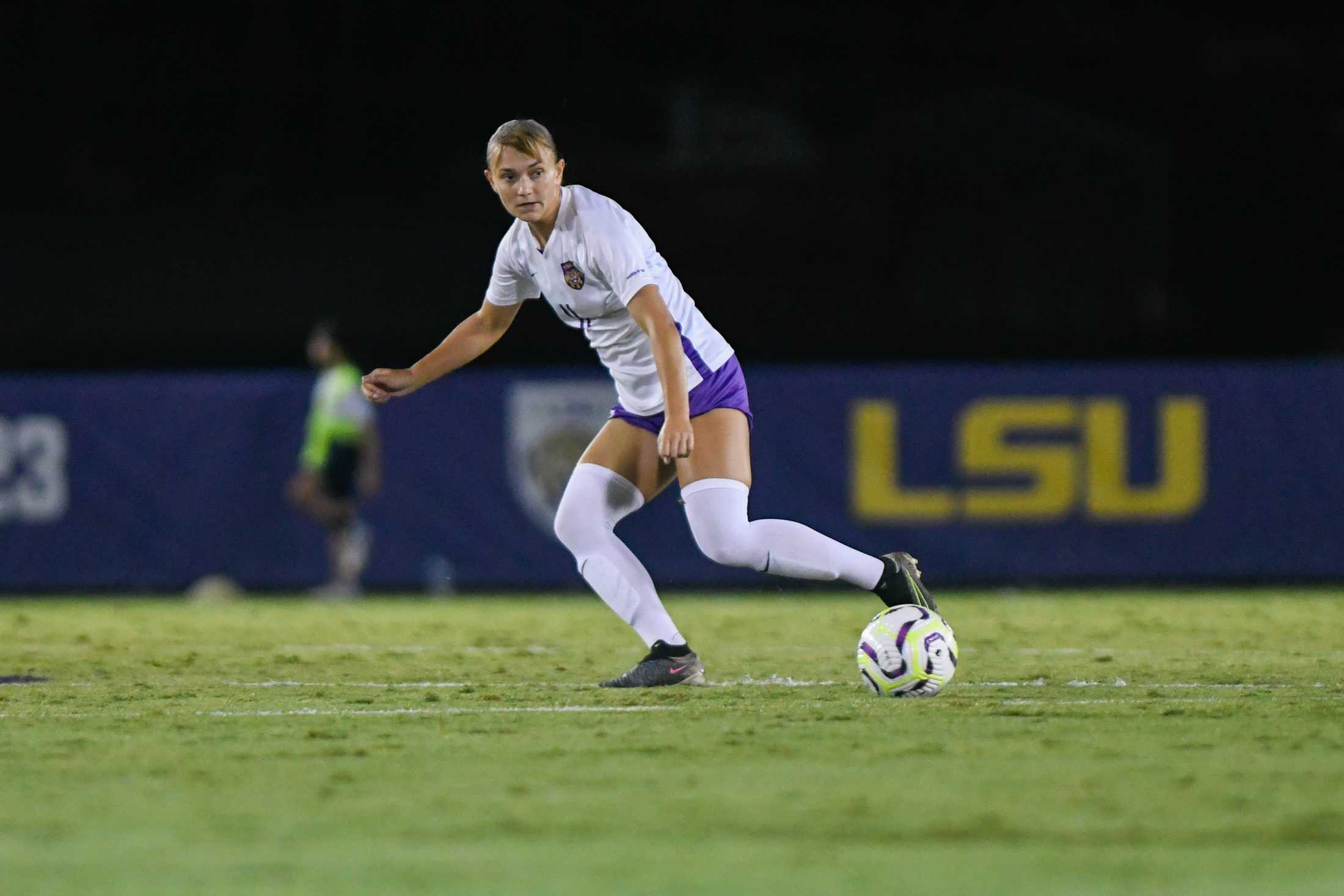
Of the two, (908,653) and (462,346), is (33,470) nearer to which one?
(462,346)

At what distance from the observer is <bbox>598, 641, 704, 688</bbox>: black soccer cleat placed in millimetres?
7551

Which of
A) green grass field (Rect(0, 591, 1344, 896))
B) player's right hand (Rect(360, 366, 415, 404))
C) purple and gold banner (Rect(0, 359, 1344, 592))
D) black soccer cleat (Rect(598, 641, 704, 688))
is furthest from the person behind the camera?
purple and gold banner (Rect(0, 359, 1344, 592))

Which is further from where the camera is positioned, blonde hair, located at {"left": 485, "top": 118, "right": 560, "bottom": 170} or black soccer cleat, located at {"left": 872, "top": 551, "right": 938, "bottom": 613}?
black soccer cleat, located at {"left": 872, "top": 551, "right": 938, "bottom": 613}

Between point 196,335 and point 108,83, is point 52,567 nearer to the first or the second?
point 196,335

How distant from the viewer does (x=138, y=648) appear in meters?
10.2

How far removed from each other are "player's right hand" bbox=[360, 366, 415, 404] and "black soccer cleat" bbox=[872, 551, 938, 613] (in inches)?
78.7

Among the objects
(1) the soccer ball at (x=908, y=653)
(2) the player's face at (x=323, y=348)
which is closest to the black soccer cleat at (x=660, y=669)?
(1) the soccer ball at (x=908, y=653)

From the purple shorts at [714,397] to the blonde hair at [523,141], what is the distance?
1028 millimetres

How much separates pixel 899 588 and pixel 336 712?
2.15 metres

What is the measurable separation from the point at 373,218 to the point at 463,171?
1169 mm

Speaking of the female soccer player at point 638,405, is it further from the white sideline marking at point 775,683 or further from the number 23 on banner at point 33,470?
the number 23 on banner at point 33,470

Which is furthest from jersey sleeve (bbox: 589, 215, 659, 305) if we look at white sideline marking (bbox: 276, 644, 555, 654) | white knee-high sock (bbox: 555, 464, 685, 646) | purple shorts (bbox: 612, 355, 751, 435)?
white sideline marking (bbox: 276, 644, 555, 654)

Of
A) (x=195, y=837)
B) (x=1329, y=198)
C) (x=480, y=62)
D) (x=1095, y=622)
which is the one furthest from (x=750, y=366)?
(x=195, y=837)

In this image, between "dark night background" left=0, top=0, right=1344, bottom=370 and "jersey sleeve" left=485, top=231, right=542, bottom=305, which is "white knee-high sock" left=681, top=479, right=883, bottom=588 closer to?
"jersey sleeve" left=485, top=231, right=542, bottom=305
